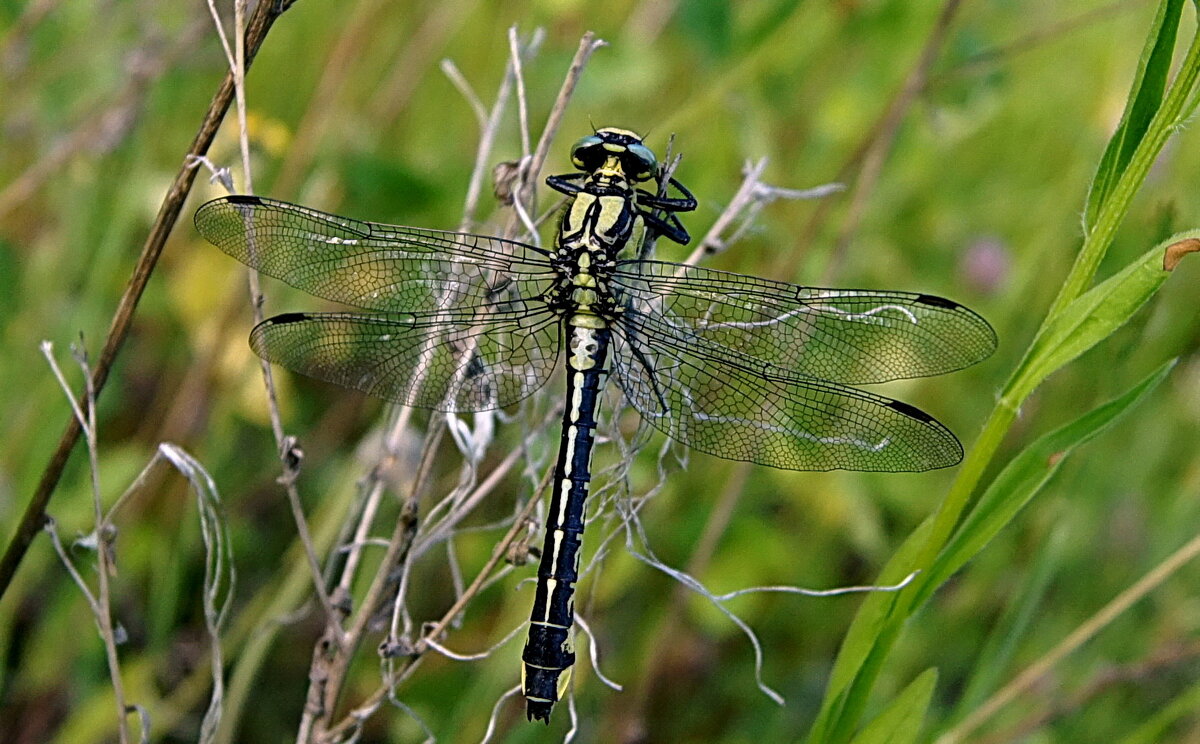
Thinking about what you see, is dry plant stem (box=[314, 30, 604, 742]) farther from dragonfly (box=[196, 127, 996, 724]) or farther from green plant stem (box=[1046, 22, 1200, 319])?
green plant stem (box=[1046, 22, 1200, 319])

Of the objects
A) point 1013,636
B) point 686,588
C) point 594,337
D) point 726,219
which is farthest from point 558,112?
point 686,588

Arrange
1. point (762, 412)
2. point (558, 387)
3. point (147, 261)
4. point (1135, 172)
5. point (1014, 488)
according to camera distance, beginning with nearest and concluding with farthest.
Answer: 1. point (1135, 172)
2. point (1014, 488)
3. point (147, 261)
4. point (762, 412)
5. point (558, 387)

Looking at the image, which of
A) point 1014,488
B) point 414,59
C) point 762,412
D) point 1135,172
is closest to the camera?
point 1135,172

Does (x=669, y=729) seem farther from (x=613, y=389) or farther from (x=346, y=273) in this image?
(x=346, y=273)

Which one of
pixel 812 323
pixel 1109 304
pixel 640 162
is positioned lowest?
pixel 1109 304

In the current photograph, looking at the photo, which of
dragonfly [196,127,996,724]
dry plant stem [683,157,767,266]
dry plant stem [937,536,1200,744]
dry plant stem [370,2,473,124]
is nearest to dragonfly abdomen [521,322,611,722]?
dragonfly [196,127,996,724]

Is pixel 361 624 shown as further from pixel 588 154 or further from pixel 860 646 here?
pixel 588 154
